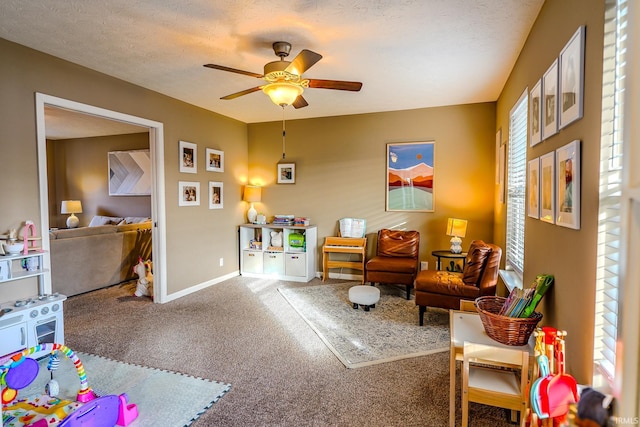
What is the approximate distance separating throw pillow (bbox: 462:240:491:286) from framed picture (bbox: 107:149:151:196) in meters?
5.79

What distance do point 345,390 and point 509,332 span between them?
114cm

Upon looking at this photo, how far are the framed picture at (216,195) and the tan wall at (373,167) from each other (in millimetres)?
816

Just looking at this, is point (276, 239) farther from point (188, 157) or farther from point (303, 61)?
point (303, 61)

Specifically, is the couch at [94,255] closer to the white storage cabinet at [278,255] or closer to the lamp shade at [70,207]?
the white storage cabinet at [278,255]

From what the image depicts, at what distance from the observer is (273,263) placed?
5359mm

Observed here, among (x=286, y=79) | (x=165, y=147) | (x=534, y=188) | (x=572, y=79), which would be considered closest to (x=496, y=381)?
(x=534, y=188)

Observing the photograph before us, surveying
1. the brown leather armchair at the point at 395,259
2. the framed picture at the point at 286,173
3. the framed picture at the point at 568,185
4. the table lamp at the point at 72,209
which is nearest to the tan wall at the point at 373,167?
the framed picture at the point at 286,173

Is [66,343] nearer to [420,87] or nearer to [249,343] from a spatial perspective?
[249,343]

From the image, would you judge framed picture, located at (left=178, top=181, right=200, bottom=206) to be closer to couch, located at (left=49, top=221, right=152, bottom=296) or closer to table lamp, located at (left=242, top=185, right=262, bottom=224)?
table lamp, located at (left=242, top=185, right=262, bottom=224)

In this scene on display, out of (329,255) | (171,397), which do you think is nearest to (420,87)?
(329,255)

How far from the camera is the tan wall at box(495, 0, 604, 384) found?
51.0 inches

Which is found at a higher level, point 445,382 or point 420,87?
point 420,87

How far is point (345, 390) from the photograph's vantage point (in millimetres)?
2293

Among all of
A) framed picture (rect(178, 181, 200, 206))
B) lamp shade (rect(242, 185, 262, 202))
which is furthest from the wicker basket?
lamp shade (rect(242, 185, 262, 202))
